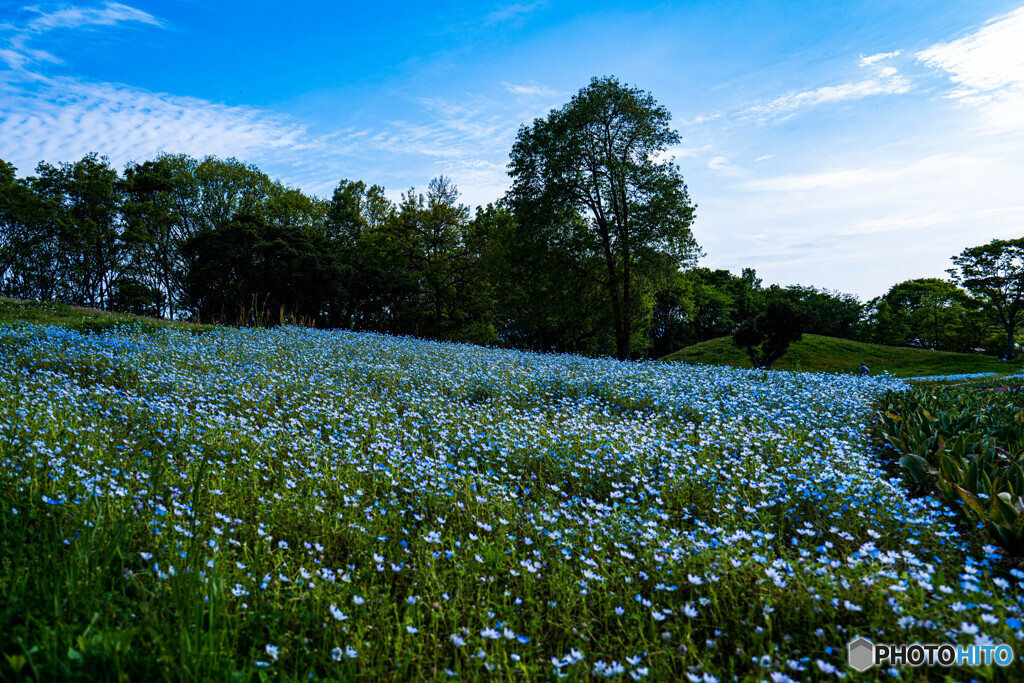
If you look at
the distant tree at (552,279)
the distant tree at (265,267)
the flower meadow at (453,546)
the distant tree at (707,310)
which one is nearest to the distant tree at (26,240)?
the distant tree at (265,267)

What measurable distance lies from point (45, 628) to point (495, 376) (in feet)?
25.3

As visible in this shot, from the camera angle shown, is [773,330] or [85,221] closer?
[773,330]

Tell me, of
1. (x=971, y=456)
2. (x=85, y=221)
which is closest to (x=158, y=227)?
(x=85, y=221)

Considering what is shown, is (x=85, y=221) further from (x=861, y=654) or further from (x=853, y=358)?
(x=853, y=358)

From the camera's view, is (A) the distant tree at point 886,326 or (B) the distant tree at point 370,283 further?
(A) the distant tree at point 886,326

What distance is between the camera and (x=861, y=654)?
2467mm

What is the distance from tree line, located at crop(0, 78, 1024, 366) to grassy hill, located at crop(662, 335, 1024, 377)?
9.33ft

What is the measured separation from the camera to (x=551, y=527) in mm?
4055

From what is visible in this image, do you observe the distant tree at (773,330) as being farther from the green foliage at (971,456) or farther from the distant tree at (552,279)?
the green foliage at (971,456)

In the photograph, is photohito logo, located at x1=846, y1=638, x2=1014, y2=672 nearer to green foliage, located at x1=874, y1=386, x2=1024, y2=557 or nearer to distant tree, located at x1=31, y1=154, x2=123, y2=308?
green foliage, located at x1=874, y1=386, x2=1024, y2=557

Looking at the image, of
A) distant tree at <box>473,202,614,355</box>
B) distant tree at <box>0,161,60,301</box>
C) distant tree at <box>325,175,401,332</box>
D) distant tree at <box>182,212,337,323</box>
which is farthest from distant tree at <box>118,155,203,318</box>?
distant tree at <box>473,202,614,355</box>

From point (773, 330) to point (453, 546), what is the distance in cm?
3518

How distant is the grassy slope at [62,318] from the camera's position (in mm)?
15516

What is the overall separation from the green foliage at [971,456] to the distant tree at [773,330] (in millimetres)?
26986
